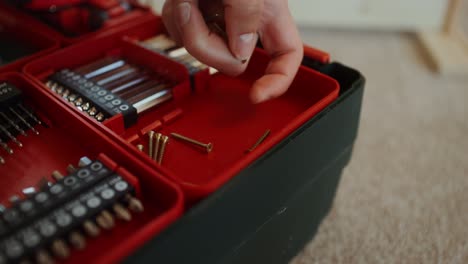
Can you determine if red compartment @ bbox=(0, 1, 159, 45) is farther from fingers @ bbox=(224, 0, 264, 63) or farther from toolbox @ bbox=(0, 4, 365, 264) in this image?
fingers @ bbox=(224, 0, 264, 63)

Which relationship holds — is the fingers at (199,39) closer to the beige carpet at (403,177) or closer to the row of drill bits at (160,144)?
the row of drill bits at (160,144)

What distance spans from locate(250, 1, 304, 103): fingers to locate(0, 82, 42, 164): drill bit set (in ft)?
1.14

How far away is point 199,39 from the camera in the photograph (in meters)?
0.54

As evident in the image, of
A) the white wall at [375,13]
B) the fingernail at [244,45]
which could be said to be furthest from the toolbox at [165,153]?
the white wall at [375,13]

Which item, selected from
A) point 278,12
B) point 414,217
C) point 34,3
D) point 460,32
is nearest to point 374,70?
point 460,32

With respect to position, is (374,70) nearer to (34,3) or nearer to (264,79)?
(264,79)

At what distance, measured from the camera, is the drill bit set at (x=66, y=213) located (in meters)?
0.41

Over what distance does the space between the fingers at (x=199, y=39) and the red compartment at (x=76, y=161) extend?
16cm

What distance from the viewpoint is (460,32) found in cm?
153

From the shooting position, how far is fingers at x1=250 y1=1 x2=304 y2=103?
0.58 metres

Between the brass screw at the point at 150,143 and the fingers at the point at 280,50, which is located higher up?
the fingers at the point at 280,50

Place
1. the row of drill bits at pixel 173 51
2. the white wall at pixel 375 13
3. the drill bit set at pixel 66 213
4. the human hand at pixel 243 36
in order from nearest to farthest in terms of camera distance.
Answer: the drill bit set at pixel 66 213
the human hand at pixel 243 36
the row of drill bits at pixel 173 51
the white wall at pixel 375 13

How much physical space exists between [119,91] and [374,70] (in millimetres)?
967

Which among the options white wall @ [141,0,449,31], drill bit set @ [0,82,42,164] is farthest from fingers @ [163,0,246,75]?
white wall @ [141,0,449,31]
